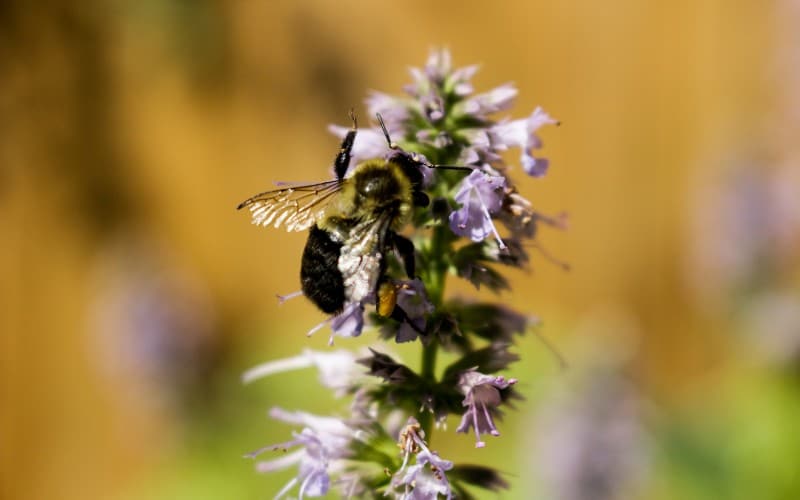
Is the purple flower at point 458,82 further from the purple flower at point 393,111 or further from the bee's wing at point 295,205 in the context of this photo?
the bee's wing at point 295,205


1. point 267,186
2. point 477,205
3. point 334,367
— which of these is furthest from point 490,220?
point 267,186

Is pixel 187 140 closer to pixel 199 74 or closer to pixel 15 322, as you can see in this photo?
pixel 199 74

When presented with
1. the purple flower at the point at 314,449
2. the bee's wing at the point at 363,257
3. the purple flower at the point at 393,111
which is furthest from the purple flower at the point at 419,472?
the purple flower at the point at 393,111

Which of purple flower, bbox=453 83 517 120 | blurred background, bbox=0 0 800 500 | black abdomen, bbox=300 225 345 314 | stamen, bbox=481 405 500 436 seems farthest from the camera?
blurred background, bbox=0 0 800 500

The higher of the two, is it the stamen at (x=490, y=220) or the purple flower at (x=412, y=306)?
the stamen at (x=490, y=220)

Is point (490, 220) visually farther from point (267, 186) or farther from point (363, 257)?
point (267, 186)

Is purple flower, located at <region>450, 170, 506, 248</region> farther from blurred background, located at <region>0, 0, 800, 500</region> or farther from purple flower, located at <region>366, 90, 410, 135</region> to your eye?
blurred background, located at <region>0, 0, 800, 500</region>

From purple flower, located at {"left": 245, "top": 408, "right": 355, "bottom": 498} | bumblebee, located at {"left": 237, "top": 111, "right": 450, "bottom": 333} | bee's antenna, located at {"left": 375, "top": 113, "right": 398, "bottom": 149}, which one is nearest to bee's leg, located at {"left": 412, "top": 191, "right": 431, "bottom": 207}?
bumblebee, located at {"left": 237, "top": 111, "right": 450, "bottom": 333}

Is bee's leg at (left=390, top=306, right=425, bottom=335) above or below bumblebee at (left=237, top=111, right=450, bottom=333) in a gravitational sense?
below
